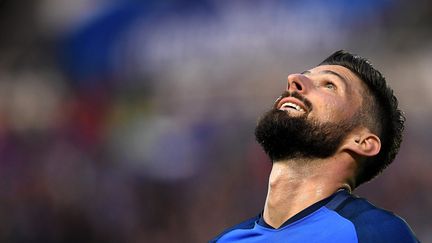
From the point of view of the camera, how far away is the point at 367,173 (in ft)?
7.77

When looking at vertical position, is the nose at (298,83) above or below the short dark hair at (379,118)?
above

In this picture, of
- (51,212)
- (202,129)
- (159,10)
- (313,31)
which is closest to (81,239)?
(51,212)

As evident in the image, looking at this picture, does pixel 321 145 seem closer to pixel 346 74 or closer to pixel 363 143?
pixel 363 143

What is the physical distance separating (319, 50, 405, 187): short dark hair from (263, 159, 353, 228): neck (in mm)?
122

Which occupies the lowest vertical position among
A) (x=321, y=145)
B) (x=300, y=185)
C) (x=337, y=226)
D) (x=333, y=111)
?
(x=337, y=226)

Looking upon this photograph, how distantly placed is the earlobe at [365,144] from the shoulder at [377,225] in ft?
0.84

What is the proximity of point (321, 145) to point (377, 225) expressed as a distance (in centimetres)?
39

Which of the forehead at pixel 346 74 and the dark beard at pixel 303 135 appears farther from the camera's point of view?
the forehead at pixel 346 74

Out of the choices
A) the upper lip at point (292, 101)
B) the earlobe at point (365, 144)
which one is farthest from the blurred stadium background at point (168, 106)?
the upper lip at point (292, 101)

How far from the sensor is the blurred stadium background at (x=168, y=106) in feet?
15.8

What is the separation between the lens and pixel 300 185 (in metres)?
2.24

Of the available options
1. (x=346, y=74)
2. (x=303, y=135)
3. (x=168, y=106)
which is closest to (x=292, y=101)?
(x=303, y=135)

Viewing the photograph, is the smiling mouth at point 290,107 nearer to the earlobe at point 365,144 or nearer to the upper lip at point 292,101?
the upper lip at point 292,101

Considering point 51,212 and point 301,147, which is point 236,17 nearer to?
point 51,212
